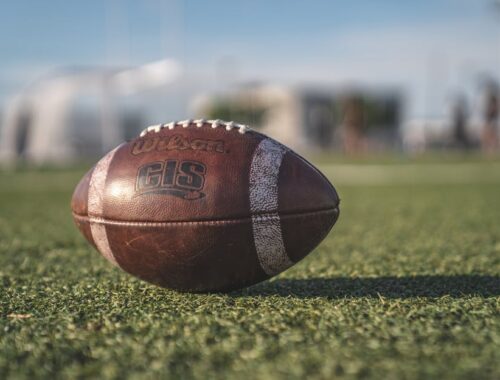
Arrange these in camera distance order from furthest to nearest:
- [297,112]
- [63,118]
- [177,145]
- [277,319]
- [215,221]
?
[297,112] < [63,118] < [177,145] < [215,221] < [277,319]

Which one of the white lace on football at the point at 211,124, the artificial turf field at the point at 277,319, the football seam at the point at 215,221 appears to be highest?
the white lace on football at the point at 211,124

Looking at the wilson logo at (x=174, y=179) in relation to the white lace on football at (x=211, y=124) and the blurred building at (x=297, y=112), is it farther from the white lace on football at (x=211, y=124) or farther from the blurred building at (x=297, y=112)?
the blurred building at (x=297, y=112)

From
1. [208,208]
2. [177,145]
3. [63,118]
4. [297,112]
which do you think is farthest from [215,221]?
[297,112]

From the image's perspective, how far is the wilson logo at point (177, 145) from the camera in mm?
2236

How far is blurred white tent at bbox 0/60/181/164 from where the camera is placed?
121 feet

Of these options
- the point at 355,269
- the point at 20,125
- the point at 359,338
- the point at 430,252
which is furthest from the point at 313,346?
the point at 20,125

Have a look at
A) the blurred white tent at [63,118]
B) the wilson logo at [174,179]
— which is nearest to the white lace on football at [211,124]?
the wilson logo at [174,179]

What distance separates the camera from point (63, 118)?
1601 inches

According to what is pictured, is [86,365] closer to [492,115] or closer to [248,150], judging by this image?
[248,150]

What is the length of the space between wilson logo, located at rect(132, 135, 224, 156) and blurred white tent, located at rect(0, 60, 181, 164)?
110 feet

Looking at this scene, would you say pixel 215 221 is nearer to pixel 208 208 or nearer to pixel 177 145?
pixel 208 208

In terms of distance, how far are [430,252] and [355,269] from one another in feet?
2.34

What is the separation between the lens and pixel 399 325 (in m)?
1.89

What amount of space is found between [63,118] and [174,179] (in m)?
40.4
